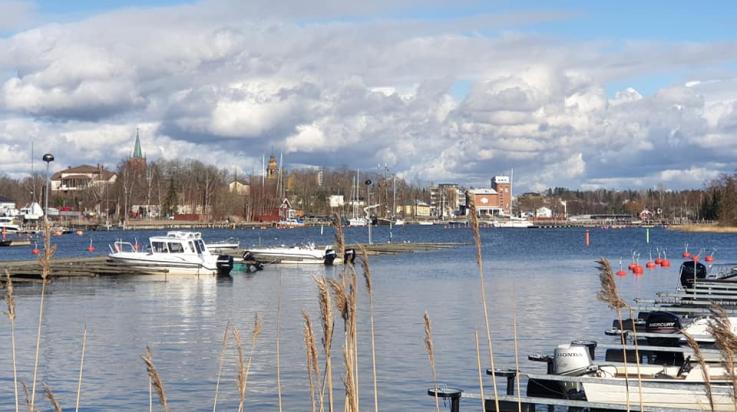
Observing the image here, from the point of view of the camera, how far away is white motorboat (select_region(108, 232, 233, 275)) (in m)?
57.0

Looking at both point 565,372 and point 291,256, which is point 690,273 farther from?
point 291,256

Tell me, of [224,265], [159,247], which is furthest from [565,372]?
[159,247]

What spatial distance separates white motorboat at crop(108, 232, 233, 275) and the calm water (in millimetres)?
1190

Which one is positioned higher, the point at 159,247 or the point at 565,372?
the point at 159,247

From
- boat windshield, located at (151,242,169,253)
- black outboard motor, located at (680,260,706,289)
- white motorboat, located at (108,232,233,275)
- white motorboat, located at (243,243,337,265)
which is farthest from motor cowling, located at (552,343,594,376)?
white motorboat, located at (243,243,337,265)

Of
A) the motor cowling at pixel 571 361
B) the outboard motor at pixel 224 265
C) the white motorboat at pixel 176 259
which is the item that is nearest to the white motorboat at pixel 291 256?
the outboard motor at pixel 224 265

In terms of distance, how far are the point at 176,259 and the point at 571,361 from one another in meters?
42.1

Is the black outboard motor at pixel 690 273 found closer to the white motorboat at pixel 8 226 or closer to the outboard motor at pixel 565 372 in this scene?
the outboard motor at pixel 565 372

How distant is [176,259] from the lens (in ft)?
188

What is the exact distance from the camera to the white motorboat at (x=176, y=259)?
57.0 metres

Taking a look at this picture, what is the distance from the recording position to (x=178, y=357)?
2634 cm

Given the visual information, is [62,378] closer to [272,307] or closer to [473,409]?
[473,409]

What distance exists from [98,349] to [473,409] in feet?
43.5

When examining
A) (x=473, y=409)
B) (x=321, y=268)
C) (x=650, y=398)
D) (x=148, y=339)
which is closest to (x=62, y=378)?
(x=148, y=339)
